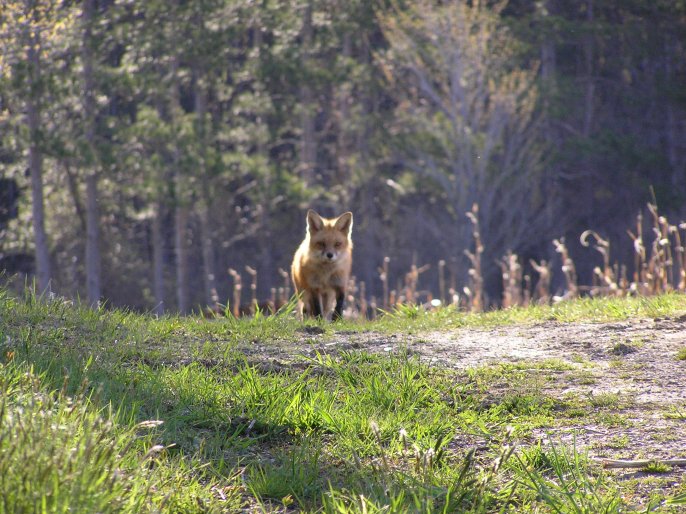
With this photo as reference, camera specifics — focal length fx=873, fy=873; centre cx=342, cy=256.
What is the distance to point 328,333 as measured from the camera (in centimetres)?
621

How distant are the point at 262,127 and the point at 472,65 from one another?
675cm

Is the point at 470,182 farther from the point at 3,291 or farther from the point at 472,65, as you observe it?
the point at 3,291

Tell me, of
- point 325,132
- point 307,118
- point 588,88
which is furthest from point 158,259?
point 588,88

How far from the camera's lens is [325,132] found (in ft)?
106

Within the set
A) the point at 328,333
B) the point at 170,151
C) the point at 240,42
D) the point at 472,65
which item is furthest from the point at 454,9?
the point at 328,333

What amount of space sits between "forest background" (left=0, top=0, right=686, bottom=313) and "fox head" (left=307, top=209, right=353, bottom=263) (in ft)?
38.7

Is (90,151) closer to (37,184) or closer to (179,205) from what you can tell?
(37,184)

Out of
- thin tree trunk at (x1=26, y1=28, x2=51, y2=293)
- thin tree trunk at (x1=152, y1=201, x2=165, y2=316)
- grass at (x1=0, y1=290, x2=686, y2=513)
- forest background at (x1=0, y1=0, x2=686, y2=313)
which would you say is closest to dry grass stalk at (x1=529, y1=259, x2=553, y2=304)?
grass at (x1=0, y1=290, x2=686, y2=513)

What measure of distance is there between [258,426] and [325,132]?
28654mm

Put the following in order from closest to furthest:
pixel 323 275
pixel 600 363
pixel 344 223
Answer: pixel 600 363 < pixel 323 275 < pixel 344 223

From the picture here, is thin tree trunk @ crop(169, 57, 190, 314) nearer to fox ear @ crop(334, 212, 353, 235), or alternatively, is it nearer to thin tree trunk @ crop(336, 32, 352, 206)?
thin tree trunk @ crop(336, 32, 352, 206)

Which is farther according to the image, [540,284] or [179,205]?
[179,205]

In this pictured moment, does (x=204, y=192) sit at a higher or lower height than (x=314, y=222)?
lower

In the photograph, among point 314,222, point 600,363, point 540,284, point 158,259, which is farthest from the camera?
point 158,259
